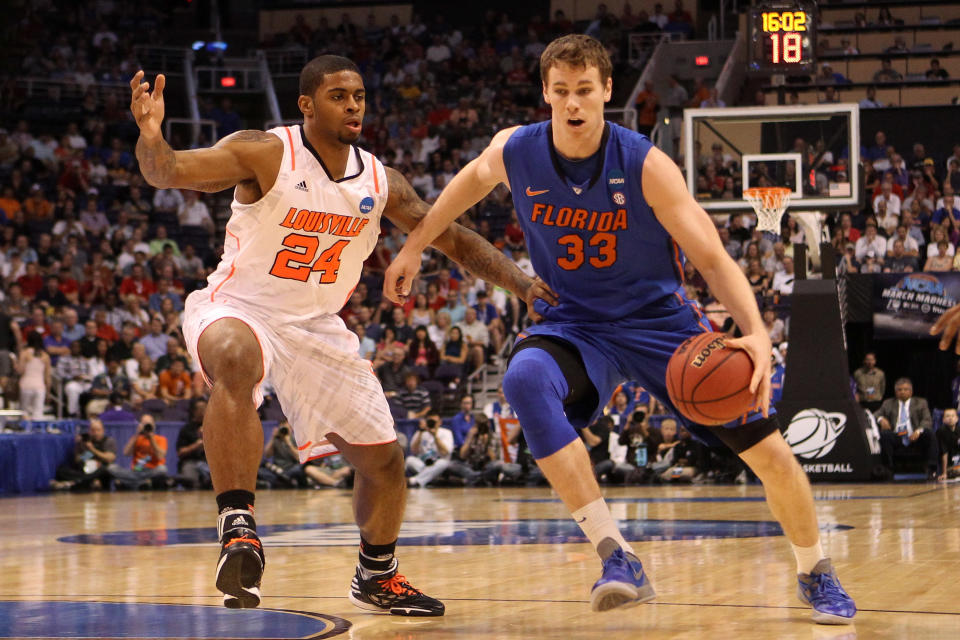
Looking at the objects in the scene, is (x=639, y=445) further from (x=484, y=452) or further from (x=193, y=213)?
(x=193, y=213)

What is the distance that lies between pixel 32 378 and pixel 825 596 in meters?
14.0

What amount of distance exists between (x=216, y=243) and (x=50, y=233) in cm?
283

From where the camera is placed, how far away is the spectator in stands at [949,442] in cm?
1460

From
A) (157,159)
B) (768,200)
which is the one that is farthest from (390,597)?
(768,200)

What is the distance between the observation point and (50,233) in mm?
20734

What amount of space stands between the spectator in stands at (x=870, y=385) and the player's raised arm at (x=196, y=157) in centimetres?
1207

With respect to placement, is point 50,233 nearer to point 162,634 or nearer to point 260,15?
point 260,15

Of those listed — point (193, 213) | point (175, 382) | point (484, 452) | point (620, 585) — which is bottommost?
point (484, 452)

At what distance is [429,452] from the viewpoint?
16.0 meters

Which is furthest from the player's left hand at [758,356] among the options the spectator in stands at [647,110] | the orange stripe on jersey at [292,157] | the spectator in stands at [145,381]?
the spectator in stands at [647,110]

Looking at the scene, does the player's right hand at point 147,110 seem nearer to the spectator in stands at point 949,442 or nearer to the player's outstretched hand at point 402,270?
the player's outstretched hand at point 402,270

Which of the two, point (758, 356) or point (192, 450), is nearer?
point (758, 356)

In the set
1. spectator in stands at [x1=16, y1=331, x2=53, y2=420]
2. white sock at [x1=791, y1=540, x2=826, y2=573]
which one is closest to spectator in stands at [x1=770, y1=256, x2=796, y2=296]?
spectator in stands at [x1=16, y1=331, x2=53, y2=420]

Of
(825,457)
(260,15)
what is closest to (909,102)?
(825,457)
